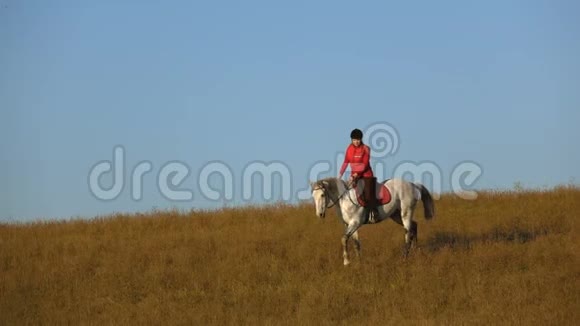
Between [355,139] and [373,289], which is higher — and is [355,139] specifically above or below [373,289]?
above

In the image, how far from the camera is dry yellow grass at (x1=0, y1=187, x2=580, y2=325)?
543 inches

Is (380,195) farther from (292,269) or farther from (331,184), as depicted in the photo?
(292,269)

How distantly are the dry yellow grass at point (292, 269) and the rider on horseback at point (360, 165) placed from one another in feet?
4.46

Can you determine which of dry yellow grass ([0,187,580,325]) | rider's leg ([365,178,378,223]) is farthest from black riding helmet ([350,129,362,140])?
dry yellow grass ([0,187,580,325])

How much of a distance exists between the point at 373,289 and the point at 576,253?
4.68 m

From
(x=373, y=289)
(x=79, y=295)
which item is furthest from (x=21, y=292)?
(x=373, y=289)

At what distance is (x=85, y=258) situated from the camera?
60.6 feet

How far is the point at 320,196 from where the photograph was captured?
617 inches

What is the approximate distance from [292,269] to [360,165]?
2.56m

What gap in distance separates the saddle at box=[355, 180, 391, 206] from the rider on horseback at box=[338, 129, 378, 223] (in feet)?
0.28

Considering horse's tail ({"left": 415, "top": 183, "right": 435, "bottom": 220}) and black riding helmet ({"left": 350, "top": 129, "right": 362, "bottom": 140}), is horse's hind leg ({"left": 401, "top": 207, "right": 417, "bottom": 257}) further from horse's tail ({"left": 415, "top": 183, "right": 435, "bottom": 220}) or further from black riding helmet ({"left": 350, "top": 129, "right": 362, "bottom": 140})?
black riding helmet ({"left": 350, "top": 129, "right": 362, "bottom": 140})

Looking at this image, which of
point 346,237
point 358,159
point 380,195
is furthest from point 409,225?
point 358,159

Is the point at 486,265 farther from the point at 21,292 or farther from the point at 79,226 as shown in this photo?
the point at 79,226

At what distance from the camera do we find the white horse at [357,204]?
52.4 ft
